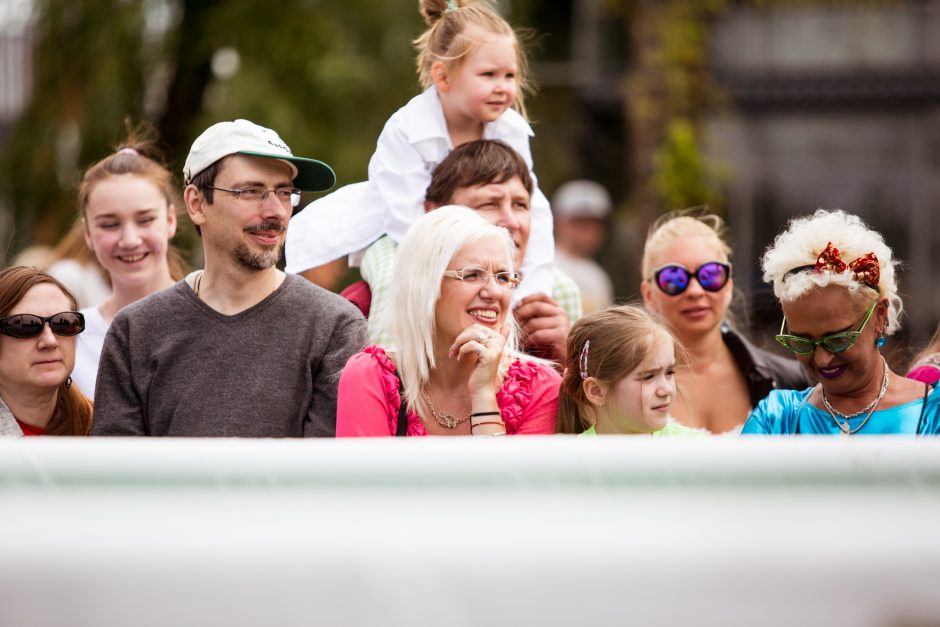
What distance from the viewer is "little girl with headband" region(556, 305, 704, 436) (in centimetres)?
304

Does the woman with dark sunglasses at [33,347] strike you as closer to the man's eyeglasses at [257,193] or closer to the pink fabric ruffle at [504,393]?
the man's eyeglasses at [257,193]

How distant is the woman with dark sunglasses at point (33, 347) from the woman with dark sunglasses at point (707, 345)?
1669mm

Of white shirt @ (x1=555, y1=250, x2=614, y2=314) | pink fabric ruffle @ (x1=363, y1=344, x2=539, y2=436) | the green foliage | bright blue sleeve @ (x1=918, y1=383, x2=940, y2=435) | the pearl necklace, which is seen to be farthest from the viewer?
the green foliage

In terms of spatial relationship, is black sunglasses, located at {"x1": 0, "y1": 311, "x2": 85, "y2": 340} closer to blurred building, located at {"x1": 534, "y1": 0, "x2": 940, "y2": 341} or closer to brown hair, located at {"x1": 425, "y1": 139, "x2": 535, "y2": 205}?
brown hair, located at {"x1": 425, "y1": 139, "x2": 535, "y2": 205}

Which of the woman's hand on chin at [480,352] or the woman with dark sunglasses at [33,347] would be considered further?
the woman with dark sunglasses at [33,347]

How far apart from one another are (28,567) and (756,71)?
45.8ft

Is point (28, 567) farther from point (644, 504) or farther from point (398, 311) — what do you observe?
point (398, 311)

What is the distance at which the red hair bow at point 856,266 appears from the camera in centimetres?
287

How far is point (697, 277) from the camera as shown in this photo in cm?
373

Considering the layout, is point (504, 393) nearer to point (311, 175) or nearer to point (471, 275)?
point (471, 275)

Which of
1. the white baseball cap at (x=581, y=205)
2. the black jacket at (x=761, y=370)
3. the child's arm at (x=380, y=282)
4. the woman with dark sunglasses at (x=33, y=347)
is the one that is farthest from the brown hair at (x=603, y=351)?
the white baseball cap at (x=581, y=205)

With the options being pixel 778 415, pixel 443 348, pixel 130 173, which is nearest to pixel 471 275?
pixel 443 348

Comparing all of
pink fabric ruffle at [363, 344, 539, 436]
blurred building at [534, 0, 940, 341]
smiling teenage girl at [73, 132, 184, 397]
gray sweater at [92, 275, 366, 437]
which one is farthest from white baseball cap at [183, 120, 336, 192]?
blurred building at [534, 0, 940, 341]

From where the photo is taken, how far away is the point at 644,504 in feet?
3.99
